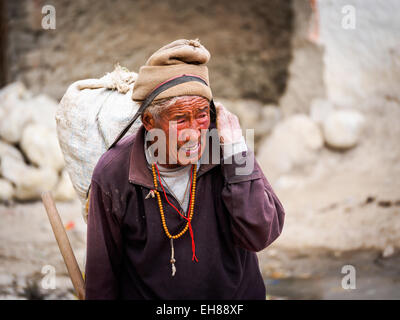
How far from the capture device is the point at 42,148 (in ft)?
17.9

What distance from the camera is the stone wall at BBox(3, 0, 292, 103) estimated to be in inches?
229

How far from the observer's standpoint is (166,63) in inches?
71.6

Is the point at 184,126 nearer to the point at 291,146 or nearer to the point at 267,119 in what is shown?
the point at 291,146

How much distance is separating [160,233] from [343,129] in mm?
4458

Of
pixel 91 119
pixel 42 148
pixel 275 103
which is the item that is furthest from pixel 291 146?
pixel 91 119

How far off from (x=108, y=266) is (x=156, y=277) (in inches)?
7.9

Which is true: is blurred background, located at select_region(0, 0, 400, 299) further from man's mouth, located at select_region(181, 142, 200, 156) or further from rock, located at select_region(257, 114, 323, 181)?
man's mouth, located at select_region(181, 142, 200, 156)

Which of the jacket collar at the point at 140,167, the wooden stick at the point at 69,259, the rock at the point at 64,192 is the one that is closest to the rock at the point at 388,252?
the jacket collar at the point at 140,167

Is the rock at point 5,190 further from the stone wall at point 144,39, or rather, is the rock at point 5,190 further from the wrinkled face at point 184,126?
the wrinkled face at point 184,126

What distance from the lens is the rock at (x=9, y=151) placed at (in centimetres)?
545

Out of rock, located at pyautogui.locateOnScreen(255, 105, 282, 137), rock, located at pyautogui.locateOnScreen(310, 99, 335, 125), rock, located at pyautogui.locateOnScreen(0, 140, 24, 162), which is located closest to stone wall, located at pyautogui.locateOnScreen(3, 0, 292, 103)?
rock, located at pyautogui.locateOnScreen(255, 105, 282, 137)

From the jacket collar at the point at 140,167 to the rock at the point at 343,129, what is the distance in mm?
4248

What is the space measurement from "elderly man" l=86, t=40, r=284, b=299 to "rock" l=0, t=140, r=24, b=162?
3.86m
